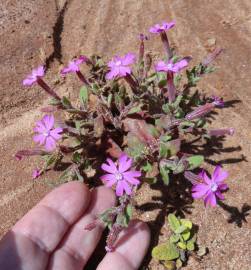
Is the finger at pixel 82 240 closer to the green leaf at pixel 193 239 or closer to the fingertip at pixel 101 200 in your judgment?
the fingertip at pixel 101 200

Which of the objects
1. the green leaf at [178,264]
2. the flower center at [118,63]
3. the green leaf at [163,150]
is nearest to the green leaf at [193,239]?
the green leaf at [178,264]

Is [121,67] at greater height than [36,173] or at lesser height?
greater

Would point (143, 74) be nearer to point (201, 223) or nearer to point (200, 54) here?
point (200, 54)

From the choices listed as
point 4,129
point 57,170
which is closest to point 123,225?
point 57,170

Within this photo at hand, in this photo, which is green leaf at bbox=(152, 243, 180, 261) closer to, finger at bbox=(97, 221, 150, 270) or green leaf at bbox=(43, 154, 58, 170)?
finger at bbox=(97, 221, 150, 270)

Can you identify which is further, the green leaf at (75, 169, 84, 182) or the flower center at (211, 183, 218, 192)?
the green leaf at (75, 169, 84, 182)

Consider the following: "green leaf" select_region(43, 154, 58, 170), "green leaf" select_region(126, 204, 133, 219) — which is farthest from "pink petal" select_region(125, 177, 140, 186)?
"green leaf" select_region(43, 154, 58, 170)

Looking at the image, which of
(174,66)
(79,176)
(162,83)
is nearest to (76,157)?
(79,176)

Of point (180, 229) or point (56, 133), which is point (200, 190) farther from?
point (56, 133)
